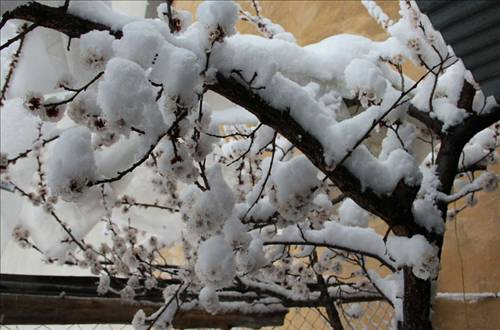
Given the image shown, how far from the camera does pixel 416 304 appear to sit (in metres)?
1.81

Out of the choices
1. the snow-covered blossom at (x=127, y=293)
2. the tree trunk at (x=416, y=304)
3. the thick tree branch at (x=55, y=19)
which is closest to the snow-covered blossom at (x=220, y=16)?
the thick tree branch at (x=55, y=19)

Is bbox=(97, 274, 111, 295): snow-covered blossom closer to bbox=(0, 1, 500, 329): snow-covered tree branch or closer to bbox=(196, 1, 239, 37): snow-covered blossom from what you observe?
bbox=(0, 1, 500, 329): snow-covered tree branch

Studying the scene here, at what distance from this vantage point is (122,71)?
980 mm

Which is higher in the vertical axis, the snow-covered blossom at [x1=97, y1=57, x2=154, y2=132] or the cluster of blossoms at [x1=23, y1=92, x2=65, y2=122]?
the cluster of blossoms at [x1=23, y1=92, x2=65, y2=122]

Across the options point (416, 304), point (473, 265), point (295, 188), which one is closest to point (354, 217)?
point (416, 304)

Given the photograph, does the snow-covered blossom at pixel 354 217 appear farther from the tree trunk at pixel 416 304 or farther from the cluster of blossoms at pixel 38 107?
the cluster of blossoms at pixel 38 107

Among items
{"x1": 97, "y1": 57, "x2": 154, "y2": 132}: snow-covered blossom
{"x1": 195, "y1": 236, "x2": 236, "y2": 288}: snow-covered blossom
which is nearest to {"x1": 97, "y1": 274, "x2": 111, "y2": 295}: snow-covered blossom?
{"x1": 195, "y1": 236, "x2": 236, "y2": 288}: snow-covered blossom

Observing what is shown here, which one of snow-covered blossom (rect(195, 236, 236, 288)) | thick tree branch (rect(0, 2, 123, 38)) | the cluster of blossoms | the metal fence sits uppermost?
the metal fence

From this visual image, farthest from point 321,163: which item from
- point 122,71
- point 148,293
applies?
point 148,293

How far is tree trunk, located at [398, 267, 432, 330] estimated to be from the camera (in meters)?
1.78

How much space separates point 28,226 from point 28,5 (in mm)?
→ 1993

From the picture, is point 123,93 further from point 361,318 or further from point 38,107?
point 361,318

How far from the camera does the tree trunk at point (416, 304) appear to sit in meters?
1.78

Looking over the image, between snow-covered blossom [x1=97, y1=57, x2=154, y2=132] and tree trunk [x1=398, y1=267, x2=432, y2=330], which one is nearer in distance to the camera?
snow-covered blossom [x1=97, y1=57, x2=154, y2=132]
